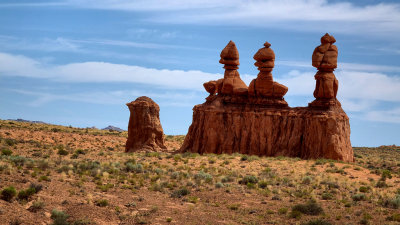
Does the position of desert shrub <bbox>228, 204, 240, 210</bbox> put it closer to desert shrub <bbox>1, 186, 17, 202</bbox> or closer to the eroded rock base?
desert shrub <bbox>1, 186, 17, 202</bbox>

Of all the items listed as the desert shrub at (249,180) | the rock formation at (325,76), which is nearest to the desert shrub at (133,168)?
the desert shrub at (249,180)

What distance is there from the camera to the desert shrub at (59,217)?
1962 cm

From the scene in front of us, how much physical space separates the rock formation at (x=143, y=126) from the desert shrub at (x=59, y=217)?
28024 millimetres

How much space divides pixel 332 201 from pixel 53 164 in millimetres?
15872

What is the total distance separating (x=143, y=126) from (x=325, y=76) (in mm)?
17315

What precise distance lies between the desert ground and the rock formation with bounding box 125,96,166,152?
1157cm

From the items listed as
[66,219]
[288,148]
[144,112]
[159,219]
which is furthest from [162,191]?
[144,112]

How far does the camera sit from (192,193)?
2661 centimetres

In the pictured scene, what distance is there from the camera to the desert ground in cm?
2148

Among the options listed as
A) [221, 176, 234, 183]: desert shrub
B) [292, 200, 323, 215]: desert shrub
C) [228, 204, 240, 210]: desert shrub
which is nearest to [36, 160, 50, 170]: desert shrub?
[221, 176, 234, 183]: desert shrub

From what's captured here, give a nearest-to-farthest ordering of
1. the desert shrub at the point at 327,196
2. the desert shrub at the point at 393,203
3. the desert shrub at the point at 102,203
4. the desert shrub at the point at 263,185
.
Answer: the desert shrub at the point at 102,203 < the desert shrub at the point at 393,203 < the desert shrub at the point at 327,196 < the desert shrub at the point at 263,185

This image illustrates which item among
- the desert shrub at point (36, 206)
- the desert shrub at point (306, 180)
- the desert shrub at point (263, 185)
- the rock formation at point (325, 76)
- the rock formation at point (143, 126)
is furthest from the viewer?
the rock formation at point (143, 126)

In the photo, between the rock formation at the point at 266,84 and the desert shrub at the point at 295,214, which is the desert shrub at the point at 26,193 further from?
the rock formation at the point at 266,84

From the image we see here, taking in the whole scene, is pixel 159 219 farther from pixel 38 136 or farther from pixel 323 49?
pixel 38 136
